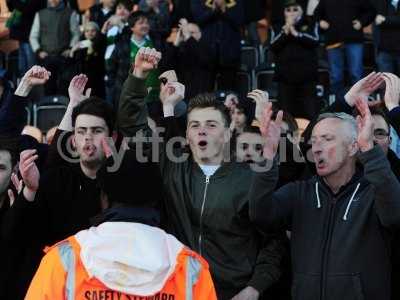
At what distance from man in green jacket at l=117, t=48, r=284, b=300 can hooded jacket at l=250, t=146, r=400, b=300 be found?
0.19 metres

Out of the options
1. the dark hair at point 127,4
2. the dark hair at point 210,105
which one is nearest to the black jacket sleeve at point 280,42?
the dark hair at point 127,4

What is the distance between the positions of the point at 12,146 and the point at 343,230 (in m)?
2.09

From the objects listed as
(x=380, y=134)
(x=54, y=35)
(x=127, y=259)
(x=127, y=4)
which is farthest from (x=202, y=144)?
(x=54, y=35)

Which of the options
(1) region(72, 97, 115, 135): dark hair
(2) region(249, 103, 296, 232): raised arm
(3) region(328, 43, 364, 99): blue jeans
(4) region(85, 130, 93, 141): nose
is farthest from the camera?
(3) region(328, 43, 364, 99): blue jeans

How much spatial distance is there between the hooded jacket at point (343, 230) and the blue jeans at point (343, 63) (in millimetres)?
7433

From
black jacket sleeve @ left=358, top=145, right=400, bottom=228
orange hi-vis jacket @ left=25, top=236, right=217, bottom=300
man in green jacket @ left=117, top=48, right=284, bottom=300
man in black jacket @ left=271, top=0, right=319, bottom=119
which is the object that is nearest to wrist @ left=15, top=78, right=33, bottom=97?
man in green jacket @ left=117, top=48, right=284, bottom=300

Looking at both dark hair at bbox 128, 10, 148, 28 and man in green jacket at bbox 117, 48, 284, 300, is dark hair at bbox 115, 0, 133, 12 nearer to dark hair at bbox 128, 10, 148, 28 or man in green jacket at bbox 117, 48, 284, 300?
dark hair at bbox 128, 10, 148, 28

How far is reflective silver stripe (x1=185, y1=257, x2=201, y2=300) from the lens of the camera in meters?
3.92

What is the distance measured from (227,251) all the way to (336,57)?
7850 millimetres

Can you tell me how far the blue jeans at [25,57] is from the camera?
46.9 ft

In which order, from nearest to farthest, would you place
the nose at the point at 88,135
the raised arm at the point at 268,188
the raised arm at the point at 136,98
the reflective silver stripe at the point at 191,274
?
1. the reflective silver stripe at the point at 191,274
2. the raised arm at the point at 268,188
3. the nose at the point at 88,135
4. the raised arm at the point at 136,98

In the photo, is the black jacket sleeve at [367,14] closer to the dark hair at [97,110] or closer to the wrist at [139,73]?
the wrist at [139,73]

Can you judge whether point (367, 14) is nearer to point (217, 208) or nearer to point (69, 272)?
point (217, 208)

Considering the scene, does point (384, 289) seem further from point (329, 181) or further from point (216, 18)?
point (216, 18)
